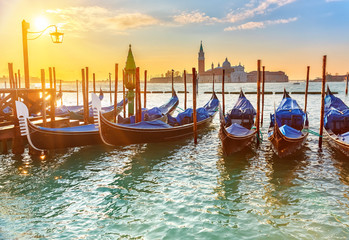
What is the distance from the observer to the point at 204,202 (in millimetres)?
5664

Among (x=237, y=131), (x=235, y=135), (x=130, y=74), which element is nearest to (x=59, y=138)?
(x=235, y=135)

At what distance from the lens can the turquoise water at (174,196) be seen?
15.3ft

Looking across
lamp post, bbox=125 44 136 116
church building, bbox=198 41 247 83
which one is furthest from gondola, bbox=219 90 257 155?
church building, bbox=198 41 247 83

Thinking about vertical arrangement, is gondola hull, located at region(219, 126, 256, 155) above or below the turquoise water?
above

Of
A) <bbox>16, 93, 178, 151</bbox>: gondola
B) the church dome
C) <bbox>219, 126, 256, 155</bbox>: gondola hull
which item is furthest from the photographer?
the church dome

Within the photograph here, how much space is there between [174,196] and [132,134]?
385 centimetres

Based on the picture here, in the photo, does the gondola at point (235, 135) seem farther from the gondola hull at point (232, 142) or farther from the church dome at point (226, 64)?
the church dome at point (226, 64)

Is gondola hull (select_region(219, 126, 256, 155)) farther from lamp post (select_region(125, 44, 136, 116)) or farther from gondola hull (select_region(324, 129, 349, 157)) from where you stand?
lamp post (select_region(125, 44, 136, 116))

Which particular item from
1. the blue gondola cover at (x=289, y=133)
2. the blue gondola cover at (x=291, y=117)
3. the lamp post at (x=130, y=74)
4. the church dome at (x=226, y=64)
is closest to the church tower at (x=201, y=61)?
the church dome at (x=226, y=64)

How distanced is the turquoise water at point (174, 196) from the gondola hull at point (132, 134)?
1.81ft

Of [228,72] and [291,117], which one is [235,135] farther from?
[228,72]

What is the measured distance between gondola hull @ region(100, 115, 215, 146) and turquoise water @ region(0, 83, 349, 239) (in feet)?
1.81

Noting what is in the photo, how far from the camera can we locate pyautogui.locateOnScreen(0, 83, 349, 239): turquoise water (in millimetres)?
4656

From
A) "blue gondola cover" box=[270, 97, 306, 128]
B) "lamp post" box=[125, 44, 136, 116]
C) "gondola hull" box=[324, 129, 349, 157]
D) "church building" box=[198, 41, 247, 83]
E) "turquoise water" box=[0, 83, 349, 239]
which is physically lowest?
"turquoise water" box=[0, 83, 349, 239]
